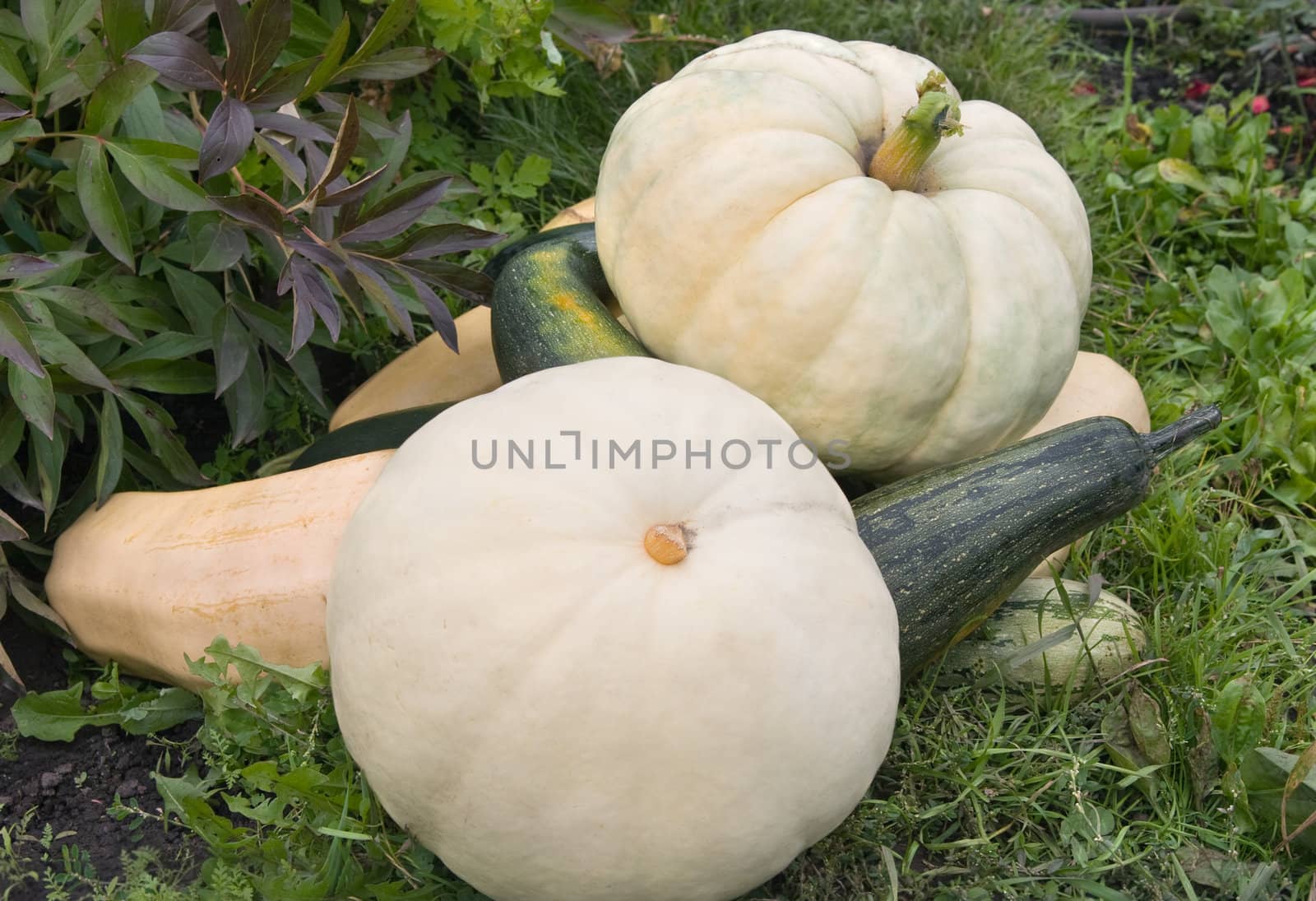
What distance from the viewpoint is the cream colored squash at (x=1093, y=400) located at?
88.9 inches

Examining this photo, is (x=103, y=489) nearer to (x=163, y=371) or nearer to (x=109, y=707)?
(x=163, y=371)

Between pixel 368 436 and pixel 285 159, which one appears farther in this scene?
pixel 368 436

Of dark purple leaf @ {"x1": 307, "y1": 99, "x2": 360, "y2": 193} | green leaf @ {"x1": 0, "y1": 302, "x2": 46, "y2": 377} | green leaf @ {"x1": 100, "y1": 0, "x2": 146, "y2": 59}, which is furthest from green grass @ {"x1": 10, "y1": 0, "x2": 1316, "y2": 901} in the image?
green leaf @ {"x1": 100, "y1": 0, "x2": 146, "y2": 59}

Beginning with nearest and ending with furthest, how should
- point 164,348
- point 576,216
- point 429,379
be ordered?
point 164,348
point 429,379
point 576,216

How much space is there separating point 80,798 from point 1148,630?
1843mm

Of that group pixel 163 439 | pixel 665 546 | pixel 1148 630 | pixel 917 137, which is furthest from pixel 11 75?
pixel 1148 630

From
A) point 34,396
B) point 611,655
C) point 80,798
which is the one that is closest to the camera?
point 611,655

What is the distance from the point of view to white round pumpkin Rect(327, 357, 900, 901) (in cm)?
140

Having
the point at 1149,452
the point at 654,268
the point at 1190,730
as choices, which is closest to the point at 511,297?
the point at 654,268

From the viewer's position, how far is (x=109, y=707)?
197 cm

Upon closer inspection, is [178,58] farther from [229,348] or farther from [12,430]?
[12,430]

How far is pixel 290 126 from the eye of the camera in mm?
1928

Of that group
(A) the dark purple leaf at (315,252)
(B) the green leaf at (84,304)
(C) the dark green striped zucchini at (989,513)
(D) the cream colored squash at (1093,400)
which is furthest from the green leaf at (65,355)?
(D) the cream colored squash at (1093,400)

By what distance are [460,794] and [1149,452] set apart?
126 cm
